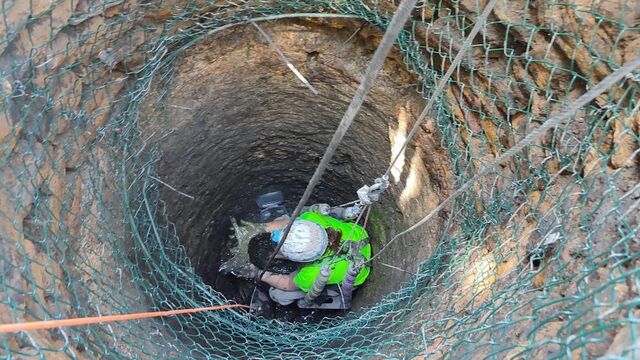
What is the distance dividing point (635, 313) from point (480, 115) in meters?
1.40

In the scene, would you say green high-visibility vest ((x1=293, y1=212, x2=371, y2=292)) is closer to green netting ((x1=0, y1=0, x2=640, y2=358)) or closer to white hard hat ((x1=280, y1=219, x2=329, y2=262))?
white hard hat ((x1=280, y1=219, x2=329, y2=262))

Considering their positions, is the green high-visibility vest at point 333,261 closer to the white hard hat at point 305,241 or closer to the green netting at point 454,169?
the white hard hat at point 305,241

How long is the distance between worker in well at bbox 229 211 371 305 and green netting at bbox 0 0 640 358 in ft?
3.15

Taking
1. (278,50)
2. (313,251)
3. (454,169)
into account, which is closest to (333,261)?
(313,251)

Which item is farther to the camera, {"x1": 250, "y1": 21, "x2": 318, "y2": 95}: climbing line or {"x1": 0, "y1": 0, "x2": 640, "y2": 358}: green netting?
{"x1": 250, "y1": 21, "x2": 318, "y2": 95}: climbing line

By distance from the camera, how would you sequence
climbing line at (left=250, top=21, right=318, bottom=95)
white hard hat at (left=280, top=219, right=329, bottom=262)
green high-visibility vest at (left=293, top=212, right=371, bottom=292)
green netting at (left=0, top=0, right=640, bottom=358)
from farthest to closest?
green high-visibility vest at (left=293, top=212, right=371, bottom=292) < white hard hat at (left=280, top=219, right=329, bottom=262) < climbing line at (left=250, top=21, right=318, bottom=95) < green netting at (left=0, top=0, right=640, bottom=358)

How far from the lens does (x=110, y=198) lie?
9.26ft

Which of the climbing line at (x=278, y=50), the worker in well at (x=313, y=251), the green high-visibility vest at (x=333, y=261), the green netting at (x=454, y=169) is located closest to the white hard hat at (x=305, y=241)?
the worker in well at (x=313, y=251)

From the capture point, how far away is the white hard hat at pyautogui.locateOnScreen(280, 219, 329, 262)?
405 cm

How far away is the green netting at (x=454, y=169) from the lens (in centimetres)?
198

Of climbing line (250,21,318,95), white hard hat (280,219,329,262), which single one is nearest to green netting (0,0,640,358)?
climbing line (250,21,318,95)

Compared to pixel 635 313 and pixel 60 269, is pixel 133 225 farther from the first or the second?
pixel 635 313

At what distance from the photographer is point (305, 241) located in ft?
13.2

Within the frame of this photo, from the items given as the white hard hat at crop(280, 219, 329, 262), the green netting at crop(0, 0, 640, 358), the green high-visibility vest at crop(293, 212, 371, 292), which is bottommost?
the green high-visibility vest at crop(293, 212, 371, 292)
